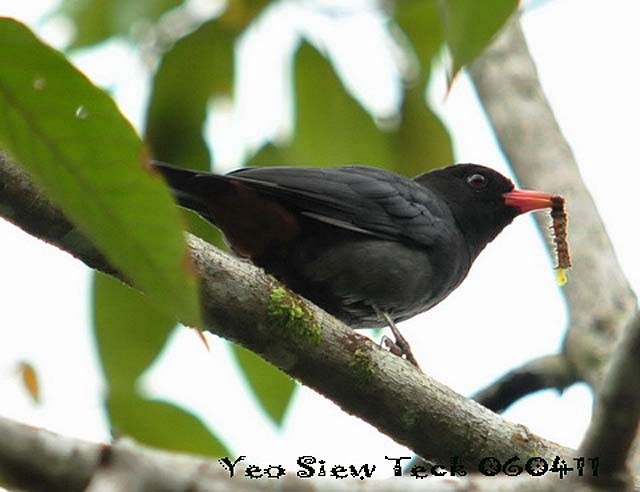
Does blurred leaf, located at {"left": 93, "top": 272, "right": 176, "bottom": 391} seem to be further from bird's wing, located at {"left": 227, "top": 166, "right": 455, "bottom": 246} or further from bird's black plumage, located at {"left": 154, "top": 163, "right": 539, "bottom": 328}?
bird's wing, located at {"left": 227, "top": 166, "right": 455, "bottom": 246}

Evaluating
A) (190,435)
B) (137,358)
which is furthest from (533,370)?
(190,435)

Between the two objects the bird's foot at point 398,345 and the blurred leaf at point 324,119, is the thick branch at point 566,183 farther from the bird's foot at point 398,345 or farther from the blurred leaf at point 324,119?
the blurred leaf at point 324,119

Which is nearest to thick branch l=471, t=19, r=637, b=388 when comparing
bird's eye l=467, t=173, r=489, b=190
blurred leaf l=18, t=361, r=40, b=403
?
bird's eye l=467, t=173, r=489, b=190

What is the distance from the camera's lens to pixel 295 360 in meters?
3.12

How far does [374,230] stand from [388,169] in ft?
1.34

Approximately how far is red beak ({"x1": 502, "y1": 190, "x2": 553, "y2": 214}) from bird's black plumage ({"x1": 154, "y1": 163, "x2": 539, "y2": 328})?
1.18ft

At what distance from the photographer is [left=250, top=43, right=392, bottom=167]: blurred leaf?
408 cm

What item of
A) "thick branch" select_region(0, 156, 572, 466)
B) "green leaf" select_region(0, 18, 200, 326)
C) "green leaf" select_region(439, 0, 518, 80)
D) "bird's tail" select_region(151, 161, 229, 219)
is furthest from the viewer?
"bird's tail" select_region(151, 161, 229, 219)

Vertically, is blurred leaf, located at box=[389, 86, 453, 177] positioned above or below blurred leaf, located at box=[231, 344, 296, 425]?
above

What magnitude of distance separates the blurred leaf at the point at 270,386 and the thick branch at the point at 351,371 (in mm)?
300

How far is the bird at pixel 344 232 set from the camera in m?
4.26

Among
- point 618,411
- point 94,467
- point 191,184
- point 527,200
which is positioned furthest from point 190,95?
point 94,467

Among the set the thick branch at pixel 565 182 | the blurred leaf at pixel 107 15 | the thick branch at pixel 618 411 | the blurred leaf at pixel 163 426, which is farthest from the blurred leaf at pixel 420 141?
the thick branch at pixel 618 411

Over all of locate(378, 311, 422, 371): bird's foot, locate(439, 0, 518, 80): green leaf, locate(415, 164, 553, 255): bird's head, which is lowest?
locate(439, 0, 518, 80): green leaf
